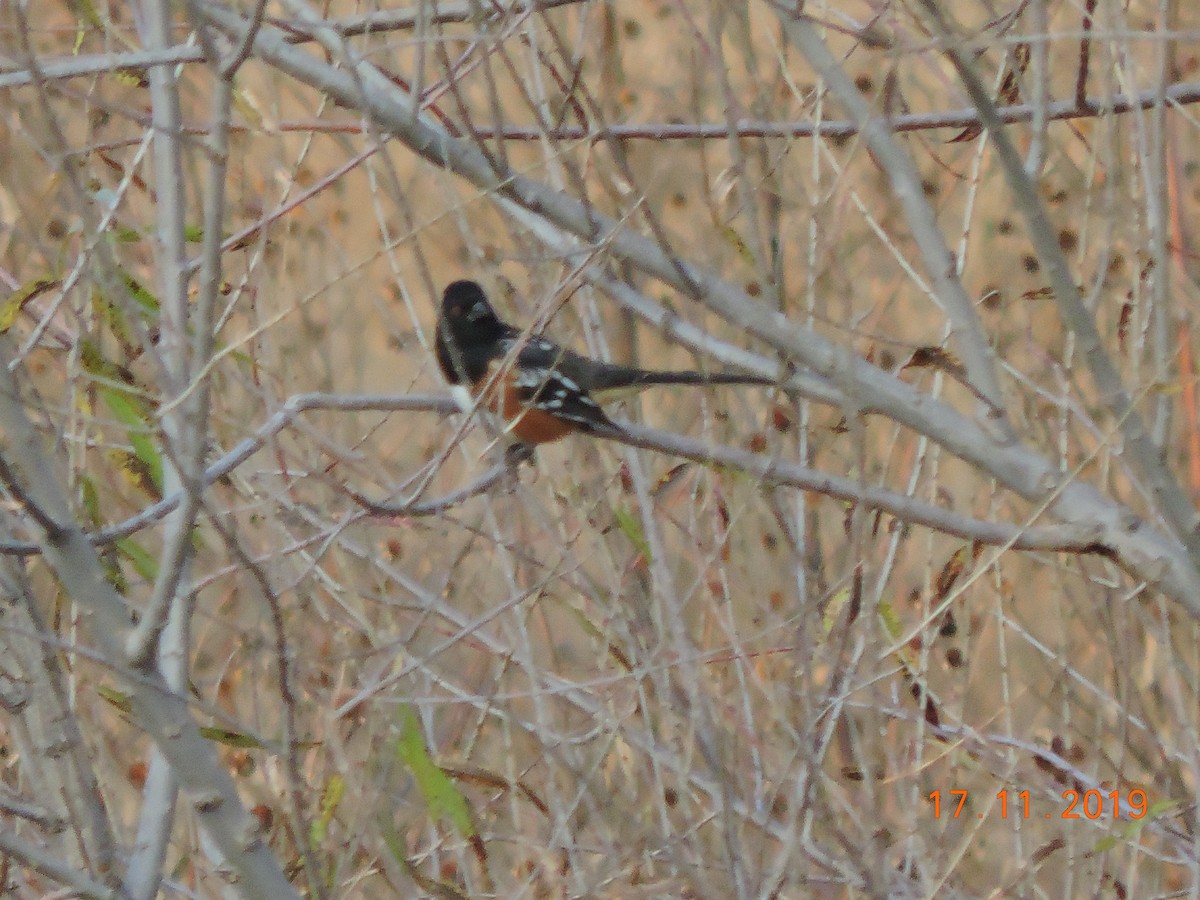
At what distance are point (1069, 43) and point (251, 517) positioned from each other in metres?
2.54

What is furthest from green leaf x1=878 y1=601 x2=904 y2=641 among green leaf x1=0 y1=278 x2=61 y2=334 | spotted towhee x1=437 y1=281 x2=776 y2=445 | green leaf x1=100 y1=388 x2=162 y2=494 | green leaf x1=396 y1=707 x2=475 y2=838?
green leaf x1=0 y1=278 x2=61 y2=334

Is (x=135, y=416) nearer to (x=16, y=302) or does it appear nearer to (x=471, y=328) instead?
(x=16, y=302)

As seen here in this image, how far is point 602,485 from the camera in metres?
2.38

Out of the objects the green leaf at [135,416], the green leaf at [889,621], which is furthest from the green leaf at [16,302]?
the green leaf at [889,621]

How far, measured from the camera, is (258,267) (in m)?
1.95

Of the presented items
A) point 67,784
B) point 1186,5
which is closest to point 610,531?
point 67,784

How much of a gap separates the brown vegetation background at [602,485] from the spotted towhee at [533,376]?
0.34 ft

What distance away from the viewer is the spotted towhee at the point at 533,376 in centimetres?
254

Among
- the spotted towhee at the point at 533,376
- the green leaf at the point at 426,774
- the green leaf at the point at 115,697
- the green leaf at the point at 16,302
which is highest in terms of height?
the green leaf at the point at 16,302

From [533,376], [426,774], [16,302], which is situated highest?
[16,302]

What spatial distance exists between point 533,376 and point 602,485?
766mm

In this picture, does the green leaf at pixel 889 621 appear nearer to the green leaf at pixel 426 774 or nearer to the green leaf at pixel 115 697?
the green leaf at pixel 426 774

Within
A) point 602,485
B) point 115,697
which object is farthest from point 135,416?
point 602,485

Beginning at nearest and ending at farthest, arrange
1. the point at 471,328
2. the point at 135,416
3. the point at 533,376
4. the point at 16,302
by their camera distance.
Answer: the point at 16,302
the point at 135,416
the point at 533,376
the point at 471,328
